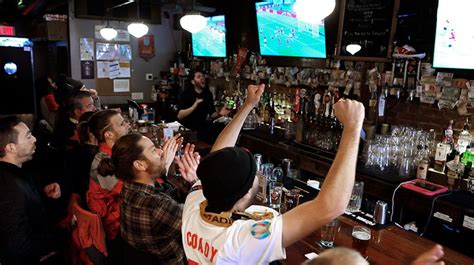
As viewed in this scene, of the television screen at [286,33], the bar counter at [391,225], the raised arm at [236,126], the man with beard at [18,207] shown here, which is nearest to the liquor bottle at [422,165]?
the bar counter at [391,225]

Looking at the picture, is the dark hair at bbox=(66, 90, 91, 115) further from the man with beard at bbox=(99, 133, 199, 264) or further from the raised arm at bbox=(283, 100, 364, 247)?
the raised arm at bbox=(283, 100, 364, 247)

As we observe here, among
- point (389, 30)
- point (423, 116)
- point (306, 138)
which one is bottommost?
point (306, 138)

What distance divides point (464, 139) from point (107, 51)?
5530mm

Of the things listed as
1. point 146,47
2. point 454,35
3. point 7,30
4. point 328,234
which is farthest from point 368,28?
point 7,30

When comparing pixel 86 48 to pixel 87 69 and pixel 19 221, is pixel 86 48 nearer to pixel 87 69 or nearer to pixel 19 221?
pixel 87 69

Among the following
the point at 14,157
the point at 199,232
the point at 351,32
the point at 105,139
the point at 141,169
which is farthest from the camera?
the point at 351,32

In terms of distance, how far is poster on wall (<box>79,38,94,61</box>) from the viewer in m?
6.43

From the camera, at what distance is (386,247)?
1827 mm

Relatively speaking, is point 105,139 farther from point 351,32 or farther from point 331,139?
point 351,32

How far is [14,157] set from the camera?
7.70 ft

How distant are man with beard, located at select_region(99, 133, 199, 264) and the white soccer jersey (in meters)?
0.49

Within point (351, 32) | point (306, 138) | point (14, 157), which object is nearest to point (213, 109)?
point (306, 138)

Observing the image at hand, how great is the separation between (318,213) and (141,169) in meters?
1.06

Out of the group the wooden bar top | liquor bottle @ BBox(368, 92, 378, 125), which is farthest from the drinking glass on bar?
liquor bottle @ BBox(368, 92, 378, 125)
